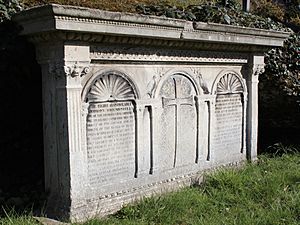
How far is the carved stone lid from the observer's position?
3.31m

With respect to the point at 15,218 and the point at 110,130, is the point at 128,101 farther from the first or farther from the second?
the point at 15,218

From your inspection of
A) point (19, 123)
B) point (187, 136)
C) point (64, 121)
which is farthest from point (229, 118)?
point (19, 123)

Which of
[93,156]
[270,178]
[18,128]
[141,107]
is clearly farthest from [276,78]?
[18,128]

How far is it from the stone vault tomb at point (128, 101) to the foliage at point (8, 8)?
386 mm

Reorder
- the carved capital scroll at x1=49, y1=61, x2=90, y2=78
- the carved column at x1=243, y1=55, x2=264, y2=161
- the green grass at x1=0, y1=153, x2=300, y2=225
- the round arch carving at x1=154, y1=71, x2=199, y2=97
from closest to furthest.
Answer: the carved capital scroll at x1=49, y1=61, x2=90, y2=78 → the green grass at x1=0, y1=153, x2=300, y2=225 → the round arch carving at x1=154, y1=71, x2=199, y2=97 → the carved column at x1=243, y1=55, x2=264, y2=161

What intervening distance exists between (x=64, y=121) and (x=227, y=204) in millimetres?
2033

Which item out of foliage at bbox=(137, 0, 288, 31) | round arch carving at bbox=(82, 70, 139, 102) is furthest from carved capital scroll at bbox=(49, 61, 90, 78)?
foliage at bbox=(137, 0, 288, 31)

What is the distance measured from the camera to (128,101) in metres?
4.22

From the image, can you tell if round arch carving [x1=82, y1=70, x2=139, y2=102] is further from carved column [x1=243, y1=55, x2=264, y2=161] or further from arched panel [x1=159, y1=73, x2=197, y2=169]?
carved column [x1=243, y1=55, x2=264, y2=161]

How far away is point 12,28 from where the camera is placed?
4035 millimetres

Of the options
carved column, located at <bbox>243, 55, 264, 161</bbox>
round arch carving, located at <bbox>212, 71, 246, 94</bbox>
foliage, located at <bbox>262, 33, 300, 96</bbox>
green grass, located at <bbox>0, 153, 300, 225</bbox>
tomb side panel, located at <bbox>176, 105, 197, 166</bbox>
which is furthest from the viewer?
foliage, located at <bbox>262, 33, 300, 96</bbox>

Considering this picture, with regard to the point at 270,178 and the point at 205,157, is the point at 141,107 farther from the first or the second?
the point at 270,178

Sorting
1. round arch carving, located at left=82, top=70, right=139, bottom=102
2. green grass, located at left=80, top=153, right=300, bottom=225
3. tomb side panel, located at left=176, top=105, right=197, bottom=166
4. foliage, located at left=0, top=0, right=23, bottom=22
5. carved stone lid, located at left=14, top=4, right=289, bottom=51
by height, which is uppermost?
foliage, located at left=0, top=0, right=23, bottom=22

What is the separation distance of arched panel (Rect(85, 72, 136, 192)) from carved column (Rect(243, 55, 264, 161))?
2.35 metres
